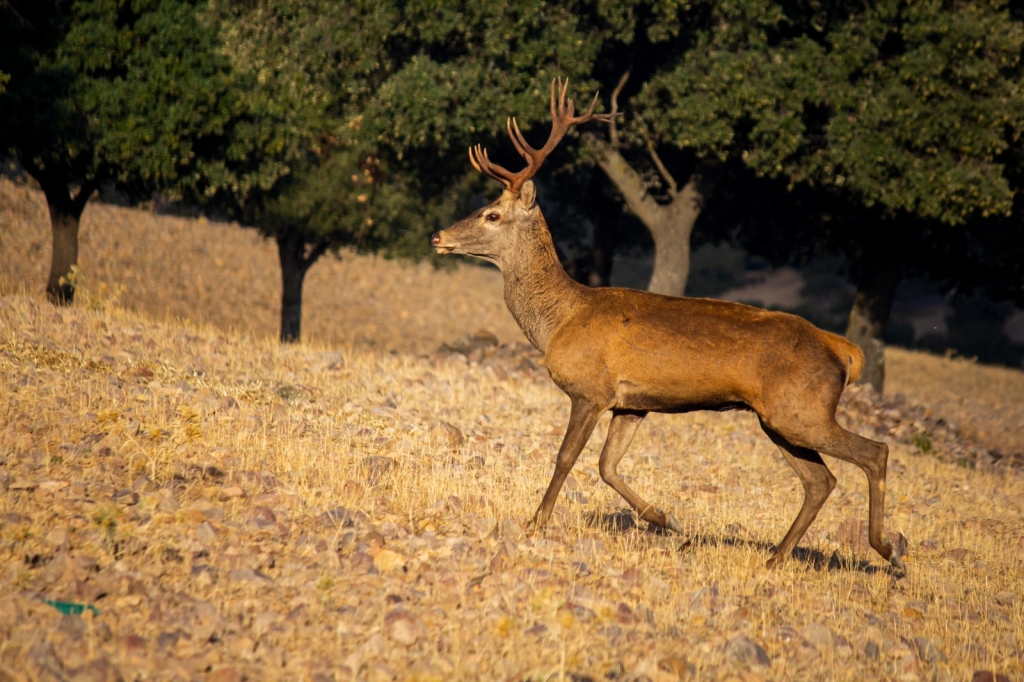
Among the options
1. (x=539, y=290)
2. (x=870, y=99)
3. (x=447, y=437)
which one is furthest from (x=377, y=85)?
(x=539, y=290)

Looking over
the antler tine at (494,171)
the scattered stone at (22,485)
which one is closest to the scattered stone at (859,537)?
the antler tine at (494,171)

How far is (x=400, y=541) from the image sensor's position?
21.1ft

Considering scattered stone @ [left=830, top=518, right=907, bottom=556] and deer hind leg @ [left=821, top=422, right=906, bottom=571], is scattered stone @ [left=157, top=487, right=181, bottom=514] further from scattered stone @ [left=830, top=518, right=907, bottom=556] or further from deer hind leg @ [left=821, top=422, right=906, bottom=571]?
scattered stone @ [left=830, top=518, right=907, bottom=556]

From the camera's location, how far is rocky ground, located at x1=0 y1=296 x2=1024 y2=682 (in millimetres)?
5000

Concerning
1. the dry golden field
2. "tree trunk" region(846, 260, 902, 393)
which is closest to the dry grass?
"tree trunk" region(846, 260, 902, 393)

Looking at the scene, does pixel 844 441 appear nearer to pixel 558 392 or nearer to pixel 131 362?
pixel 131 362

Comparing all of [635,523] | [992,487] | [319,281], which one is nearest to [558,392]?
[992,487]

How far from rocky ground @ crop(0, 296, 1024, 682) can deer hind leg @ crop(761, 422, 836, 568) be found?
246 mm

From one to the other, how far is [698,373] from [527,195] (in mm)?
2227

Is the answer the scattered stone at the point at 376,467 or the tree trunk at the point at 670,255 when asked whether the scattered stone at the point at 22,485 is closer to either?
the scattered stone at the point at 376,467

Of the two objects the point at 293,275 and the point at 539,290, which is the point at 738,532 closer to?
the point at 539,290

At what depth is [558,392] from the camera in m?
15.2

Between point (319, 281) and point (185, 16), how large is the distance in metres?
17.6

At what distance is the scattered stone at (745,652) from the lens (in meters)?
5.33
